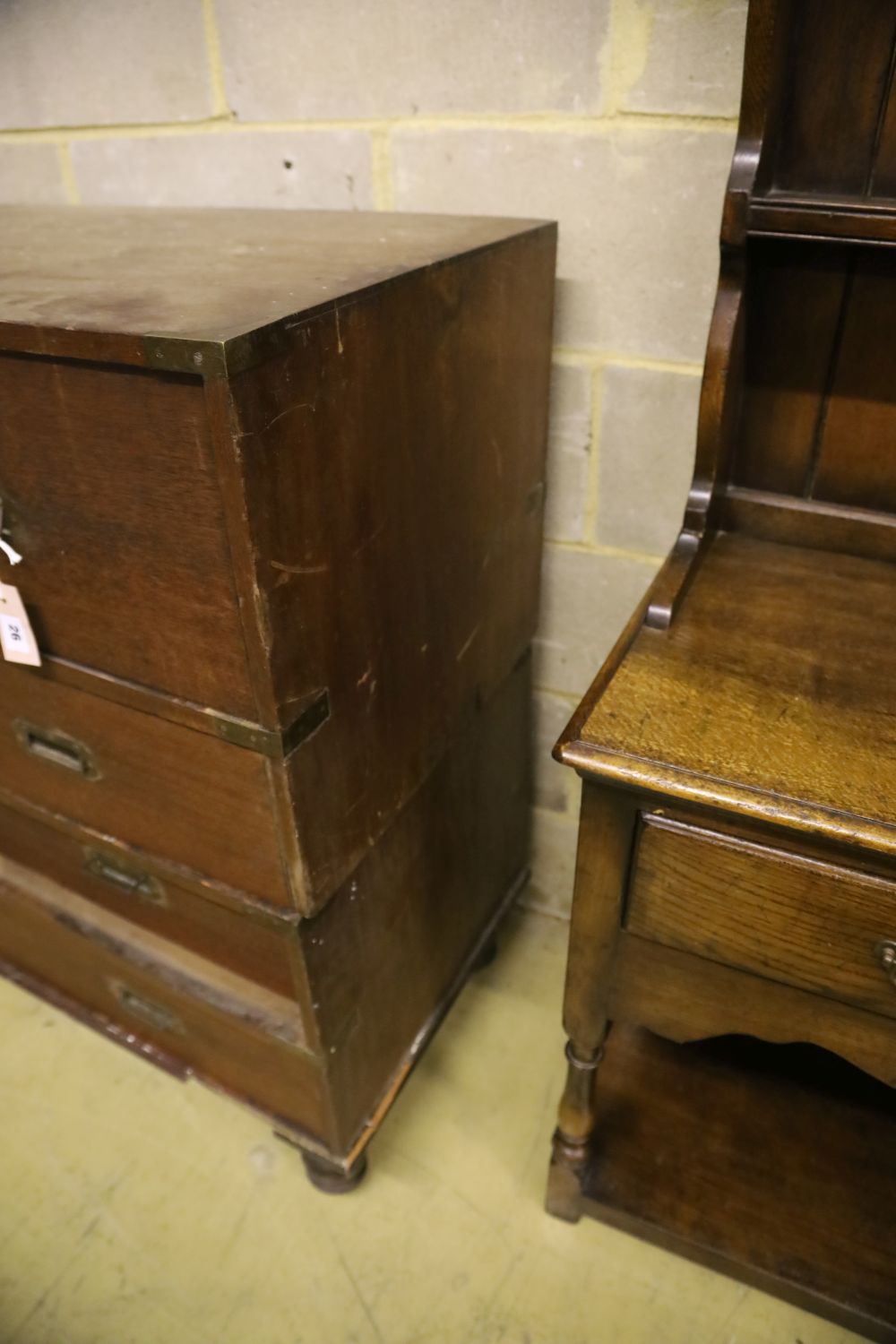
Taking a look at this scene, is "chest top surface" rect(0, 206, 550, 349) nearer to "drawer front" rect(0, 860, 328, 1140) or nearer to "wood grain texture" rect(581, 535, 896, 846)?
"wood grain texture" rect(581, 535, 896, 846)

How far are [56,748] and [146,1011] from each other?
15.9 inches

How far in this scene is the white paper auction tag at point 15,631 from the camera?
812 mm

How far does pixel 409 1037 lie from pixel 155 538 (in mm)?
768

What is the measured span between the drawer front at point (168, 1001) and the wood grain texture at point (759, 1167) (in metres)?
0.38

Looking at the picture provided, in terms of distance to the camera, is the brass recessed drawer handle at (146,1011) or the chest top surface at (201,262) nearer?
the chest top surface at (201,262)

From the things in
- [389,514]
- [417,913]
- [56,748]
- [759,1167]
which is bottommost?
[759,1167]

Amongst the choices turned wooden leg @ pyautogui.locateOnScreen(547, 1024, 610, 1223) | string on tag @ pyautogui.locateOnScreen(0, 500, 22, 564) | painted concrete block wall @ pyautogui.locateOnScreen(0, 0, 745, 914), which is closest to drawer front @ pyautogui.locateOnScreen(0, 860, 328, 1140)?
turned wooden leg @ pyautogui.locateOnScreen(547, 1024, 610, 1223)

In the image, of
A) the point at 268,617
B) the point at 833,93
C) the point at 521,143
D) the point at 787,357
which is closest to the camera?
the point at 268,617

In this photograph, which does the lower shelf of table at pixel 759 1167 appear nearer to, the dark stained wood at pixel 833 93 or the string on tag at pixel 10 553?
the string on tag at pixel 10 553

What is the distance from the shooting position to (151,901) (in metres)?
1.03

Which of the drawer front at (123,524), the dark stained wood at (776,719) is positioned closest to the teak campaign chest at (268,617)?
the drawer front at (123,524)

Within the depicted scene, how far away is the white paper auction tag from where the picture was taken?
81 centimetres

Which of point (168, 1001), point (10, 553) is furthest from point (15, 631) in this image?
point (168, 1001)

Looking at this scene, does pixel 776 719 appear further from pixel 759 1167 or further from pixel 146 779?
pixel 759 1167
